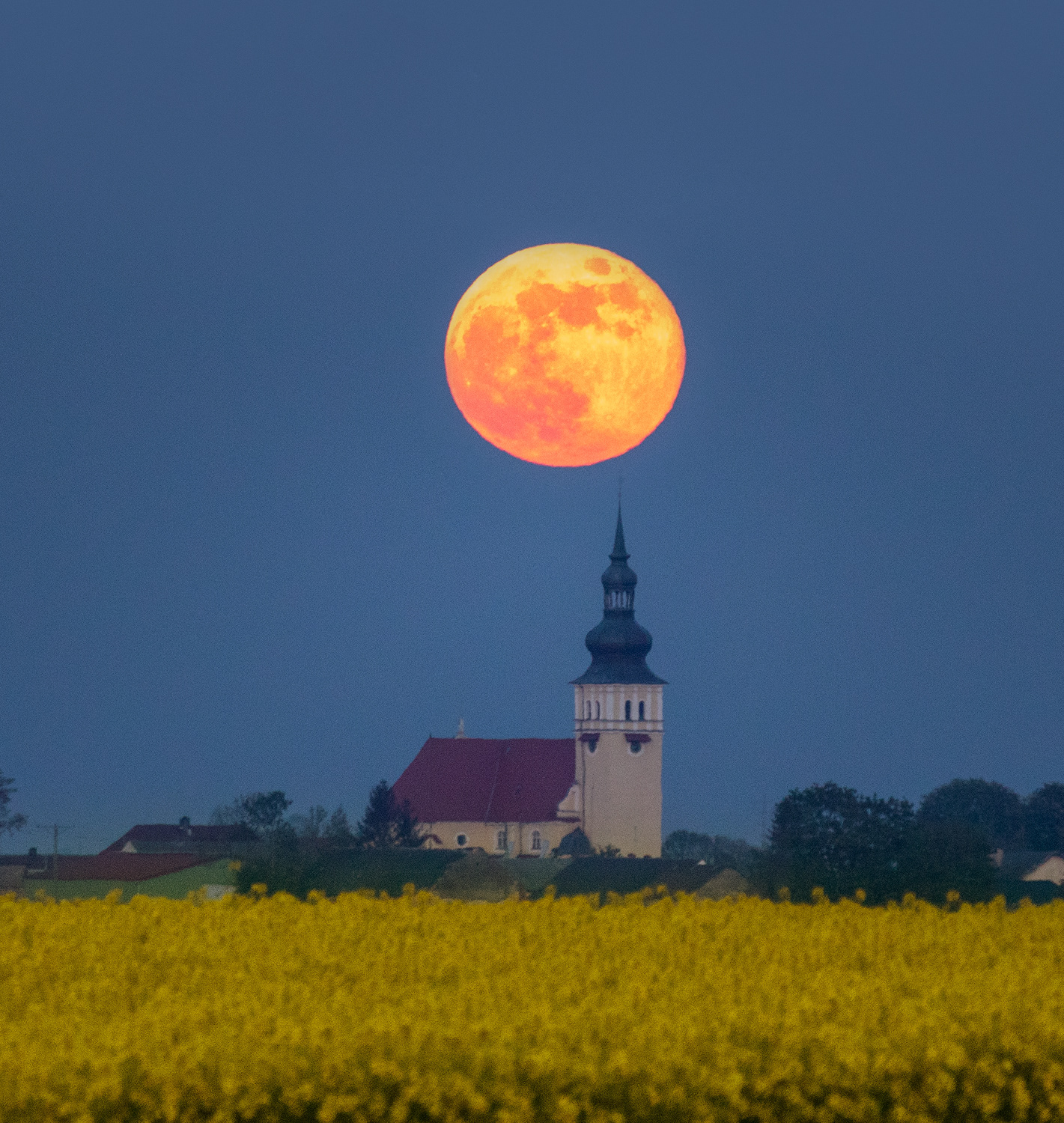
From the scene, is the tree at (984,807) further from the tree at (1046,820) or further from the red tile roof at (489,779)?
Result: the red tile roof at (489,779)

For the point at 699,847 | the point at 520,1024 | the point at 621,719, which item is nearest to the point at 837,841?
the point at 621,719

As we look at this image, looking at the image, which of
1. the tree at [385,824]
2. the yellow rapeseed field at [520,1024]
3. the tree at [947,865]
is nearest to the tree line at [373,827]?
the tree at [385,824]

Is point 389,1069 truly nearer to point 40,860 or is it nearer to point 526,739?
point 40,860

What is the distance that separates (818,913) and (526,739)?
13510 cm

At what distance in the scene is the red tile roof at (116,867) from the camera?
8725cm

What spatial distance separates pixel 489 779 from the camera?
14475cm

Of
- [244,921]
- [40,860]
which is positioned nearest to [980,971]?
[244,921]

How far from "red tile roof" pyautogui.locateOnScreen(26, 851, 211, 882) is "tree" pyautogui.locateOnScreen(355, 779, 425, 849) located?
1308 inches

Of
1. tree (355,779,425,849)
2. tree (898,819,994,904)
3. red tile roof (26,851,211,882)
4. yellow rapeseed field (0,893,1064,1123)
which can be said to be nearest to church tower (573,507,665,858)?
tree (355,779,425,849)

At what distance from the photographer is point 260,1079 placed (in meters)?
8.27

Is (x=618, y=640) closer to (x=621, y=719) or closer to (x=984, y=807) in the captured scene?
(x=621, y=719)

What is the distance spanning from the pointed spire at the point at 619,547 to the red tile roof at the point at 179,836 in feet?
134

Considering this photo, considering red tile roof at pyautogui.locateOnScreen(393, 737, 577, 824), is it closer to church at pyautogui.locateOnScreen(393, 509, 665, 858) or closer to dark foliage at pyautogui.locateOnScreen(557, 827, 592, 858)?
church at pyautogui.locateOnScreen(393, 509, 665, 858)

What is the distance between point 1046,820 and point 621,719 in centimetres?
3856
